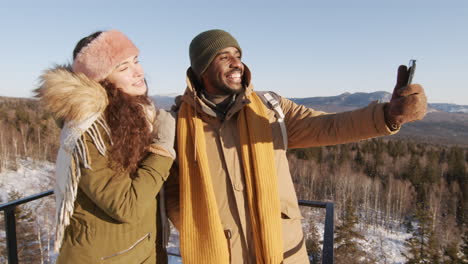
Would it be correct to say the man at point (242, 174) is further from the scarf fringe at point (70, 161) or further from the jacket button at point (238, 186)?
the scarf fringe at point (70, 161)

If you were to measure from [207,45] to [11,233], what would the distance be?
190 centimetres

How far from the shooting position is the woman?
1533 mm

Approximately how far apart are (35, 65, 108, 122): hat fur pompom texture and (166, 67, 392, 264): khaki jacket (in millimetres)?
763

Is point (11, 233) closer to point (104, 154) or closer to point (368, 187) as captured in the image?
point (104, 154)

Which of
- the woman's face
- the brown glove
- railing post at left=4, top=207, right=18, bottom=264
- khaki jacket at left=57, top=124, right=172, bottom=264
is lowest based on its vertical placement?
railing post at left=4, top=207, right=18, bottom=264

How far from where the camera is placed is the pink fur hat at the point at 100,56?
1689 mm

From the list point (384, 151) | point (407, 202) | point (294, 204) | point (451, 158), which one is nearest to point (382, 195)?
point (407, 202)

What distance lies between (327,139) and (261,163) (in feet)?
1.54

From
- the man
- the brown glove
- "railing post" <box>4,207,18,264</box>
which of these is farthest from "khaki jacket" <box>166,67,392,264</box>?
"railing post" <box>4,207,18,264</box>

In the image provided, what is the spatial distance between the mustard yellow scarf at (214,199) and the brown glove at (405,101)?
0.79 meters

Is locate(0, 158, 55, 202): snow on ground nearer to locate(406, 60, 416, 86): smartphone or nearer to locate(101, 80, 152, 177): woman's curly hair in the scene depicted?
locate(101, 80, 152, 177): woman's curly hair

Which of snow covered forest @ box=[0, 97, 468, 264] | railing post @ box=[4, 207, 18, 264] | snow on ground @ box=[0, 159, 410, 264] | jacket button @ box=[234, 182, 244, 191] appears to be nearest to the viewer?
jacket button @ box=[234, 182, 244, 191]

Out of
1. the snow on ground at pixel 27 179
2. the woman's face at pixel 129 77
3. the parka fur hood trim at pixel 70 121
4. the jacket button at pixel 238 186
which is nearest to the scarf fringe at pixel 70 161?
the parka fur hood trim at pixel 70 121

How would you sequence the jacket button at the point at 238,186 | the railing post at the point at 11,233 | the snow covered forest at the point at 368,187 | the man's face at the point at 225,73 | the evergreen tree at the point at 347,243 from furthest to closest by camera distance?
the snow covered forest at the point at 368,187, the evergreen tree at the point at 347,243, the man's face at the point at 225,73, the railing post at the point at 11,233, the jacket button at the point at 238,186
